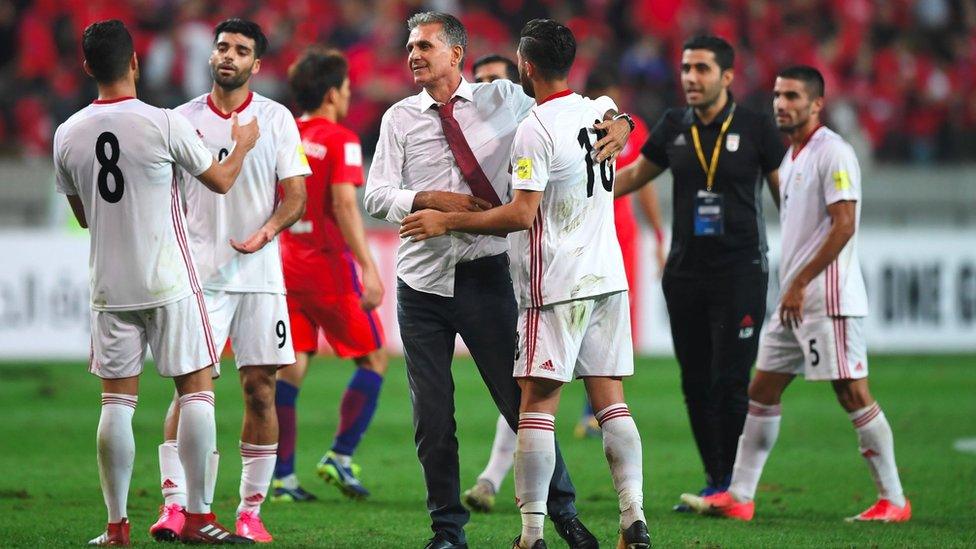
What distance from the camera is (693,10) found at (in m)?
20.0

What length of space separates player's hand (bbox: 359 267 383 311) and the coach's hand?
194cm

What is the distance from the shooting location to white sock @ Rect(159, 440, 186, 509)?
20.6 ft

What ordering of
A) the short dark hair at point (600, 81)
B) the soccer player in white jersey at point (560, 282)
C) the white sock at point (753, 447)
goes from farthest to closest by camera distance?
1. the short dark hair at point (600, 81)
2. the white sock at point (753, 447)
3. the soccer player in white jersey at point (560, 282)

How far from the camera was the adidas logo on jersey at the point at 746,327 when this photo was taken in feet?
24.0

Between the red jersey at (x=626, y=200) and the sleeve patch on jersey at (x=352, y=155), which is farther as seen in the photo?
the red jersey at (x=626, y=200)

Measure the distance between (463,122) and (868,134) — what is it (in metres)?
14.1

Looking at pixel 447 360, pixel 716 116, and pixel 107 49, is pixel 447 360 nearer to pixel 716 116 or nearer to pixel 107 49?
pixel 107 49

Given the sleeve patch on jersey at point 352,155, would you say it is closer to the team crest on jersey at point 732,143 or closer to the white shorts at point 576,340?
the team crest on jersey at point 732,143

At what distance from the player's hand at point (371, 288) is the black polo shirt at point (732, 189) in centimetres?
160

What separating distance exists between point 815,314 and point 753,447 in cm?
76

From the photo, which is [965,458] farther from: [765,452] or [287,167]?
[287,167]

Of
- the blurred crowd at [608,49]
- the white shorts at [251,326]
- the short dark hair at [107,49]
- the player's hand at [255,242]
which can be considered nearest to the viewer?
the short dark hair at [107,49]

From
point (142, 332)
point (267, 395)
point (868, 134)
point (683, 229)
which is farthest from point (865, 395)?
point (868, 134)

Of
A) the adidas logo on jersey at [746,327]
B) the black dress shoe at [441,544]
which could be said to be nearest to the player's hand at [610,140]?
the black dress shoe at [441,544]
